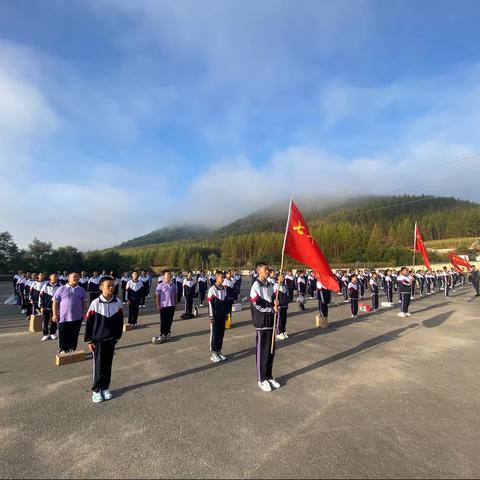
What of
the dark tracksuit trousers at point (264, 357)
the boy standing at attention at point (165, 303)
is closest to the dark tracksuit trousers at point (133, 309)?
the boy standing at attention at point (165, 303)

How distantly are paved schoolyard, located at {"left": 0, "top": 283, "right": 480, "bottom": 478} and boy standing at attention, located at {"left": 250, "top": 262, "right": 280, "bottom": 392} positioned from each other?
0.27 meters

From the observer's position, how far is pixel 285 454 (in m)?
3.78

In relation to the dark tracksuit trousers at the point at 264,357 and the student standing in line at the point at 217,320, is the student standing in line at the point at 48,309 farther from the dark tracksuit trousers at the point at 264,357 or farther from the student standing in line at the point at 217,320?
the dark tracksuit trousers at the point at 264,357

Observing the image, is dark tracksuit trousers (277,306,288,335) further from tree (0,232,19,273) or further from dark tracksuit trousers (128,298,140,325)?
tree (0,232,19,273)

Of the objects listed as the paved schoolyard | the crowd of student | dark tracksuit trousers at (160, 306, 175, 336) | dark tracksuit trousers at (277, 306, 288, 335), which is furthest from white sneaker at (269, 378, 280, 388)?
dark tracksuit trousers at (160, 306, 175, 336)

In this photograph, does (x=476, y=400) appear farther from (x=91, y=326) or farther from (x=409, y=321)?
(x=409, y=321)

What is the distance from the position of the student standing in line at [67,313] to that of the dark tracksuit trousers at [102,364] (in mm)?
2682

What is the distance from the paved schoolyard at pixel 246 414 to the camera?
11.8 feet

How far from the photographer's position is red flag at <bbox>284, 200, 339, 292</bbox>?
7.62 meters

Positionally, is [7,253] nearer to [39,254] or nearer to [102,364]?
[39,254]

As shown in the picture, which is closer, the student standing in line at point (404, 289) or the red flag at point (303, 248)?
the red flag at point (303, 248)

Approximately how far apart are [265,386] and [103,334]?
2.90 metres

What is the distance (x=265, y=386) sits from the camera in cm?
577

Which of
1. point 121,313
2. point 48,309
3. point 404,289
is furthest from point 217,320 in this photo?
point 404,289
